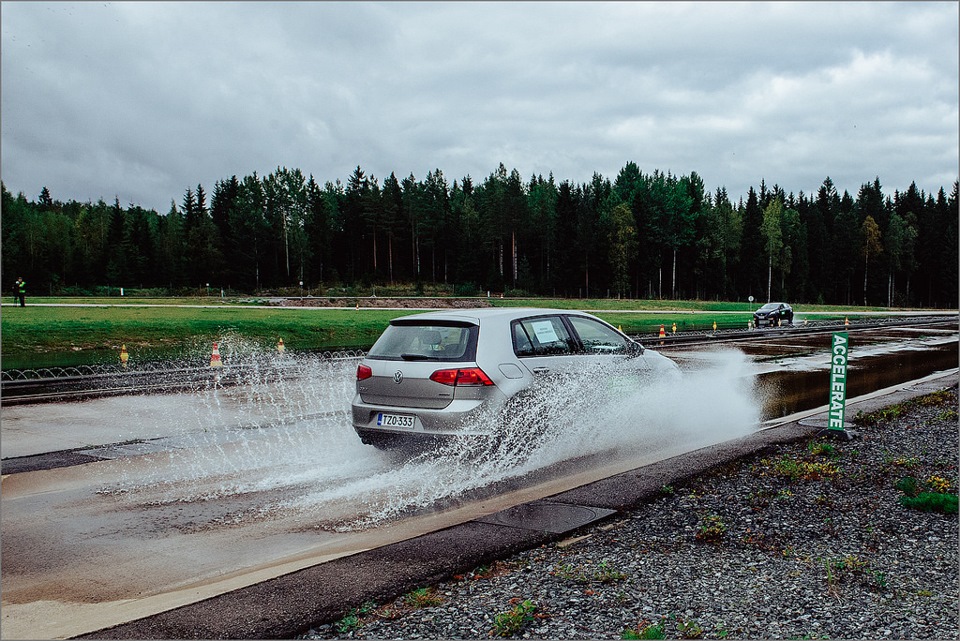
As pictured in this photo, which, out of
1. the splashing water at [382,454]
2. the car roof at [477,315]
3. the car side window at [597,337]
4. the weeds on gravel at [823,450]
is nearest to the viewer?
the splashing water at [382,454]

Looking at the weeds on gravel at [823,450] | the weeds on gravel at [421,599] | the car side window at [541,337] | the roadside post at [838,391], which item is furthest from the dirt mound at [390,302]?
the weeds on gravel at [421,599]

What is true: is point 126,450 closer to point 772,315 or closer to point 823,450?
point 823,450

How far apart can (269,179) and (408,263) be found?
68.2 ft

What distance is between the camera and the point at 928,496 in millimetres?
6301

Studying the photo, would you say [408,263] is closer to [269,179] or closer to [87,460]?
Result: [269,179]

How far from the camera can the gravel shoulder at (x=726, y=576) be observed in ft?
13.0

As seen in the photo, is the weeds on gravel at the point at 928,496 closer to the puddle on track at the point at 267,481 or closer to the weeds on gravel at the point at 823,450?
the weeds on gravel at the point at 823,450

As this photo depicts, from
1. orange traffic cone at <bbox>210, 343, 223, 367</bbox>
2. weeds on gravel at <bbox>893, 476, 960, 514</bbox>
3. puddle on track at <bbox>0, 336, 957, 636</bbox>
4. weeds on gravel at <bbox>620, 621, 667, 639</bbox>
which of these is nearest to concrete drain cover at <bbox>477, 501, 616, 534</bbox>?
puddle on track at <bbox>0, 336, 957, 636</bbox>

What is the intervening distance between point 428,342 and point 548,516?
265 centimetres

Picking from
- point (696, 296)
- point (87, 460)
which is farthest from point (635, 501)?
point (696, 296)

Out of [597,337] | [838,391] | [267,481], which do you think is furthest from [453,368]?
[838,391]

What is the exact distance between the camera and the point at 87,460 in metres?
8.45

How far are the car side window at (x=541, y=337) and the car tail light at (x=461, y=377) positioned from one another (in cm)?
63

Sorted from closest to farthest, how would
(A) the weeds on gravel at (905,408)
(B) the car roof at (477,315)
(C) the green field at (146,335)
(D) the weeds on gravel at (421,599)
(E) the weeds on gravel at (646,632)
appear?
(E) the weeds on gravel at (646,632), (D) the weeds on gravel at (421,599), (B) the car roof at (477,315), (A) the weeds on gravel at (905,408), (C) the green field at (146,335)
